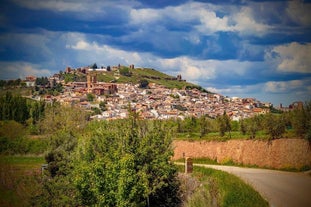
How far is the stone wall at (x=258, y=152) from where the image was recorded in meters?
21.2

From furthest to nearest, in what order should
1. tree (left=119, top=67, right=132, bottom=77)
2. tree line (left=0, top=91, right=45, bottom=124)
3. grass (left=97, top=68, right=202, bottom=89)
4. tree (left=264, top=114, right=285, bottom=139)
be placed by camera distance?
tree (left=119, top=67, right=132, bottom=77), grass (left=97, top=68, right=202, bottom=89), tree line (left=0, top=91, right=45, bottom=124), tree (left=264, top=114, right=285, bottom=139)

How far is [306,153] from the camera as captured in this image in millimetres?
20812

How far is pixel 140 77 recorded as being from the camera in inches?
6742

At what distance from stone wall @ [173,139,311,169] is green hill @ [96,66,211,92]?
418ft

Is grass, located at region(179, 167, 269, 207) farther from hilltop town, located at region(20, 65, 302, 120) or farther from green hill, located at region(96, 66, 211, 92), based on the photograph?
green hill, located at region(96, 66, 211, 92)

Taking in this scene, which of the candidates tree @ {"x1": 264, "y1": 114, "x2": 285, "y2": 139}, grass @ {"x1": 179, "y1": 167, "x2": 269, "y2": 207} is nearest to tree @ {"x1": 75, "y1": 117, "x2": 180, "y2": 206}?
grass @ {"x1": 179, "y1": 167, "x2": 269, "y2": 207}

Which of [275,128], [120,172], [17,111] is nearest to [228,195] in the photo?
[120,172]

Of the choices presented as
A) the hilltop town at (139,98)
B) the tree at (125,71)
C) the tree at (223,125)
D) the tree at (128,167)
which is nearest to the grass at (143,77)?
the tree at (125,71)

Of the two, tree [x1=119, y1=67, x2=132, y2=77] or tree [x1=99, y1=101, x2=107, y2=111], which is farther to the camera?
tree [x1=119, y1=67, x2=132, y2=77]

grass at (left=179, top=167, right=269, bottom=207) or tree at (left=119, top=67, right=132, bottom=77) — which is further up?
tree at (left=119, top=67, right=132, bottom=77)

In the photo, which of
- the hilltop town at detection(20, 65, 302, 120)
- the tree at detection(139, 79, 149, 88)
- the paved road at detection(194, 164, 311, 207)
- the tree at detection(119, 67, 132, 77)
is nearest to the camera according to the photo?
the paved road at detection(194, 164, 311, 207)

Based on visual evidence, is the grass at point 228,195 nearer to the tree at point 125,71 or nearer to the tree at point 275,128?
the tree at point 275,128

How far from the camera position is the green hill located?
162 metres

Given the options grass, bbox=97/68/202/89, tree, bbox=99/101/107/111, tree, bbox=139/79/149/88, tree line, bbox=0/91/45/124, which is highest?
grass, bbox=97/68/202/89
